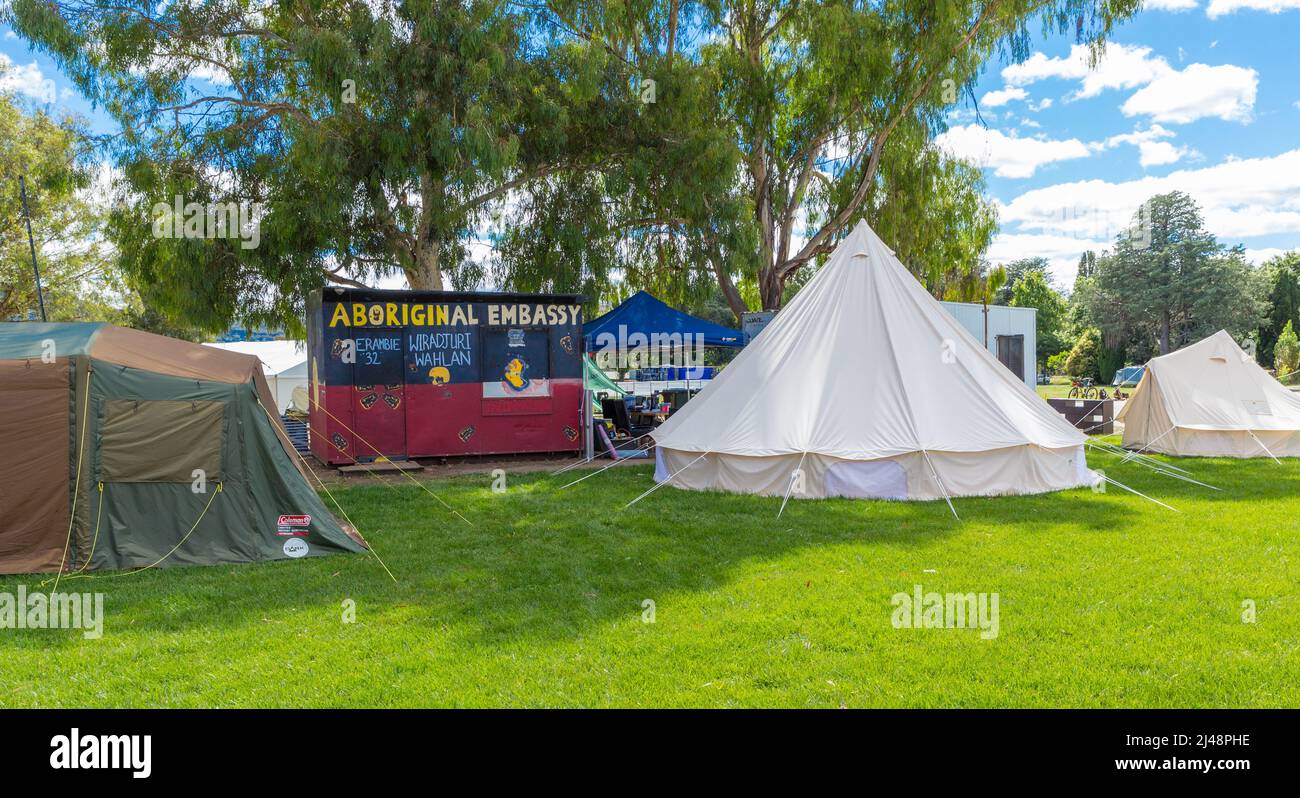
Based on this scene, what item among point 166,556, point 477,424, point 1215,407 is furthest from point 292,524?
point 1215,407

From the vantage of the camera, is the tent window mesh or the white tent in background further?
the white tent in background

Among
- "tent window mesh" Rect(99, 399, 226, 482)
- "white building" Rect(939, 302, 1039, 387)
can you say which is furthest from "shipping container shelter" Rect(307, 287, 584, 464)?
"white building" Rect(939, 302, 1039, 387)

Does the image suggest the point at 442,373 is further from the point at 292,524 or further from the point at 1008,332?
the point at 1008,332

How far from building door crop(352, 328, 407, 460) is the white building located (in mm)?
11934

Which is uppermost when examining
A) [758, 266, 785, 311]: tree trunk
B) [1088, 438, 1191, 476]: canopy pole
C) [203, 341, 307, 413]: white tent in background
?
[758, 266, 785, 311]: tree trunk

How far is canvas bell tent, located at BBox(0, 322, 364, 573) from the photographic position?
6.61 m

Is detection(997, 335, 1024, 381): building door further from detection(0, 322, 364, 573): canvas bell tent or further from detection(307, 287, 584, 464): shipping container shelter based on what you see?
detection(0, 322, 364, 573): canvas bell tent

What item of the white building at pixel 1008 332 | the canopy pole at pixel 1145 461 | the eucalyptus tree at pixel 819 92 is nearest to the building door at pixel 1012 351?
the white building at pixel 1008 332

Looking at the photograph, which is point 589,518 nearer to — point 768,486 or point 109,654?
point 768,486

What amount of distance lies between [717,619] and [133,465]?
192 inches

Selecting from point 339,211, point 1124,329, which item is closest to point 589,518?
point 339,211

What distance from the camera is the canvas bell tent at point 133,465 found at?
6.61 meters

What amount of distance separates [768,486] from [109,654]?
21.4ft

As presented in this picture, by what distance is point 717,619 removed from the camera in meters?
5.23
